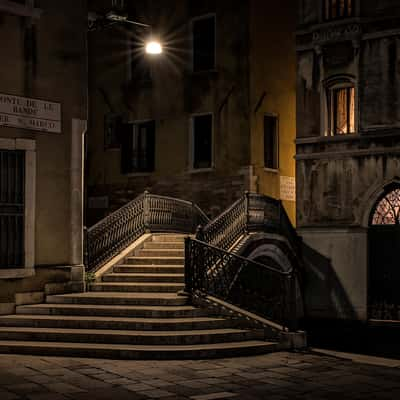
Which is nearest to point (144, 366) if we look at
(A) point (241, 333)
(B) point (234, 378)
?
(B) point (234, 378)

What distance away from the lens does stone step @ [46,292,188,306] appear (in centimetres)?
1292

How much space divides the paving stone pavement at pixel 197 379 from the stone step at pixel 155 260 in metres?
4.69

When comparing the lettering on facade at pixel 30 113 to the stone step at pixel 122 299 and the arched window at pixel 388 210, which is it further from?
the arched window at pixel 388 210

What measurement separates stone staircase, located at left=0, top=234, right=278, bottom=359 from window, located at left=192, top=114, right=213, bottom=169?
8.72m

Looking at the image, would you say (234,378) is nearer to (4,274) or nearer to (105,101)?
(4,274)

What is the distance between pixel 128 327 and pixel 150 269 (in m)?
3.36

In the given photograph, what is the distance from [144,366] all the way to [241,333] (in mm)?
2232

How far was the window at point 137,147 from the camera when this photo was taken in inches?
947

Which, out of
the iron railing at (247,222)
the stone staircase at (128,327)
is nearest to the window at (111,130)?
the iron railing at (247,222)

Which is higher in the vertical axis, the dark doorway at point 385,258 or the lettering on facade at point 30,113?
the lettering on facade at point 30,113

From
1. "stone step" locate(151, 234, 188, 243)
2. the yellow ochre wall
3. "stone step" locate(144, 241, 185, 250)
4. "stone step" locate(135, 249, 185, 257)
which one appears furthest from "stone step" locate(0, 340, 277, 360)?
the yellow ochre wall

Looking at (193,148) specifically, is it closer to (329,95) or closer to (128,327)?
(329,95)

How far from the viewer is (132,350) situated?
426 inches

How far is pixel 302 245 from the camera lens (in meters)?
21.7
